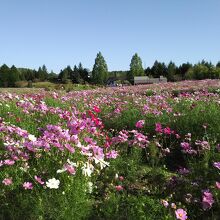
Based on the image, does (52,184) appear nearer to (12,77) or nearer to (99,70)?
(12,77)

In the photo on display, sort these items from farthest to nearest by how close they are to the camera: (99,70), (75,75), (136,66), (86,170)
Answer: (75,75) → (136,66) → (99,70) → (86,170)

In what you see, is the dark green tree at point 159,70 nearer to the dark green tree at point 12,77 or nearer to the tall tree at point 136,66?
the tall tree at point 136,66

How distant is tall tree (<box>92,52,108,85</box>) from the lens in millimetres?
72125

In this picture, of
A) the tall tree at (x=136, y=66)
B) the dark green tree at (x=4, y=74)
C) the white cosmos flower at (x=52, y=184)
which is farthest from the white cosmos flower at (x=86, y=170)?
the tall tree at (x=136, y=66)

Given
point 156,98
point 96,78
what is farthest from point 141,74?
point 156,98

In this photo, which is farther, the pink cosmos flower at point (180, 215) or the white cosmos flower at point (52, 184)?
the white cosmos flower at point (52, 184)

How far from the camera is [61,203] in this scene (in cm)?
332

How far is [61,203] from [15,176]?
766 mm

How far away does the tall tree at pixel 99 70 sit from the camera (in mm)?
72125

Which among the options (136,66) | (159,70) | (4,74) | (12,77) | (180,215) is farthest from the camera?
(159,70)

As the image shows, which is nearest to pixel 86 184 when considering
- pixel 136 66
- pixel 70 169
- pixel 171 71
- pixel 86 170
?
pixel 86 170

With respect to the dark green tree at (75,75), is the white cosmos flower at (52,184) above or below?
above

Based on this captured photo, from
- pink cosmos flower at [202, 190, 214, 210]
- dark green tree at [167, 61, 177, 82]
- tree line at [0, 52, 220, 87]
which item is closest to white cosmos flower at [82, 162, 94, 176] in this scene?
pink cosmos flower at [202, 190, 214, 210]

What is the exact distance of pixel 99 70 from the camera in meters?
72.6
